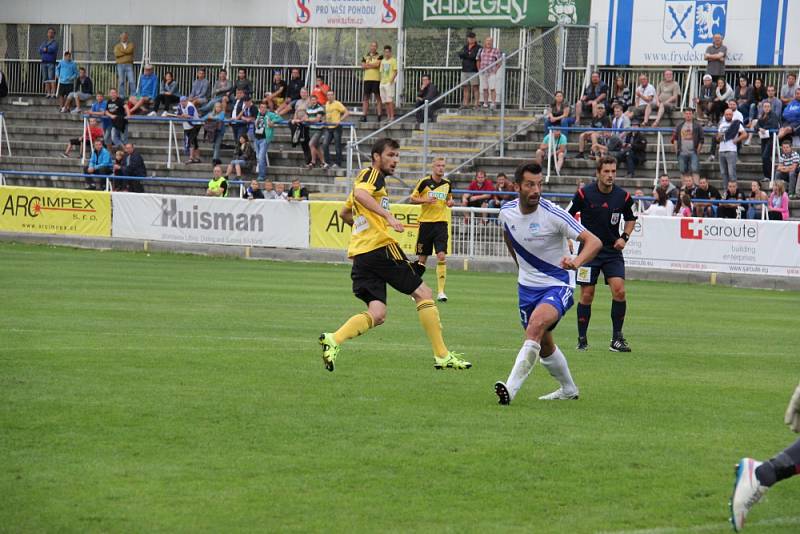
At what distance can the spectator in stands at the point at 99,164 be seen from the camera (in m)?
34.5

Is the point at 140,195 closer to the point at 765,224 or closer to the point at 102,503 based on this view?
the point at 765,224

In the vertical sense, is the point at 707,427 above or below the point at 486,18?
below

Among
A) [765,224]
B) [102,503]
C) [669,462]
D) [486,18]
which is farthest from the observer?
[486,18]

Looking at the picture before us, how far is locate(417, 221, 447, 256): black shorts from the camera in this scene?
20438 millimetres

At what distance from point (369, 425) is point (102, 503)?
255 cm

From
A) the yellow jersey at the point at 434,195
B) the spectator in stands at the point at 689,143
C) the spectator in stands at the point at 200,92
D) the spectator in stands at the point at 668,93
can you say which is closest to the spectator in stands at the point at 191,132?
the spectator in stands at the point at 200,92

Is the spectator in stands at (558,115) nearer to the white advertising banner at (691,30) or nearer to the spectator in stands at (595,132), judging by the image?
the spectator in stands at (595,132)

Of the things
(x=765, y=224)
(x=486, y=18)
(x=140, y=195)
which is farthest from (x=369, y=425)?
(x=486, y=18)

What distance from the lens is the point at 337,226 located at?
2775 centimetres

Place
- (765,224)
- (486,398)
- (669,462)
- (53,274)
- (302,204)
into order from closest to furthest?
(669,462), (486,398), (53,274), (765,224), (302,204)

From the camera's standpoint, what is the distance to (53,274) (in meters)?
21.6

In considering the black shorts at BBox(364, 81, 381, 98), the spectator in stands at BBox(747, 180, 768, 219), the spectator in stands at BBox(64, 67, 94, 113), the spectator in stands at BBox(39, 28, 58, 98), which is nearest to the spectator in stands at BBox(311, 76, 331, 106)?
the black shorts at BBox(364, 81, 381, 98)

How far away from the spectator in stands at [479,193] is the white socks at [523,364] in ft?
64.5

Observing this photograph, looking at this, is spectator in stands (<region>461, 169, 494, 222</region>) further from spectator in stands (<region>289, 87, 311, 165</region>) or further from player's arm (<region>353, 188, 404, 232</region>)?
player's arm (<region>353, 188, 404, 232</region>)
